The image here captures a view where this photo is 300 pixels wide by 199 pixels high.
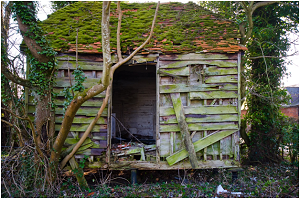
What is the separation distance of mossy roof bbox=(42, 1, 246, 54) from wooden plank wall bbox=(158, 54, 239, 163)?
39 centimetres

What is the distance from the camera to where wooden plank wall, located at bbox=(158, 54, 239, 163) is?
5.62m

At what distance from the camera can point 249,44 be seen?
757 centimetres

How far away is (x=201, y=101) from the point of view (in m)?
5.71

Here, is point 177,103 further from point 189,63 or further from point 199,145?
point 199,145

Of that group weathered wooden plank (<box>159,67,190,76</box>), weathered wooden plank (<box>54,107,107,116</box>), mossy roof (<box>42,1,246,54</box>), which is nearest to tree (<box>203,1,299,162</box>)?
mossy roof (<box>42,1,246,54</box>)

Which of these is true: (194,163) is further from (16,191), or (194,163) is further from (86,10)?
(86,10)

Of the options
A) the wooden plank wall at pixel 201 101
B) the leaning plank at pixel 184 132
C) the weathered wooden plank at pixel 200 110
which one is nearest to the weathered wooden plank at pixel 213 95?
the wooden plank wall at pixel 201 101

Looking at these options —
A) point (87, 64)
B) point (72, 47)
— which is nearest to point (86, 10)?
point (72, 47)

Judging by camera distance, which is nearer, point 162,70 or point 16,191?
point 16,191

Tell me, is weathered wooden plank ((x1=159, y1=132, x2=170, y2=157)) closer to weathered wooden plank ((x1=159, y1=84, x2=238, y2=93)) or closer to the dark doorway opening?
weathered wooden plank ((x1=159, y1=84, x2=238, y2=93))

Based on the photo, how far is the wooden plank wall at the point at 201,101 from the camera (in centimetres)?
562

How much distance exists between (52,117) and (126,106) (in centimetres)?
412

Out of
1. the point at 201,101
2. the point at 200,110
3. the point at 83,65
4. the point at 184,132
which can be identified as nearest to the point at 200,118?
the point at 200,110

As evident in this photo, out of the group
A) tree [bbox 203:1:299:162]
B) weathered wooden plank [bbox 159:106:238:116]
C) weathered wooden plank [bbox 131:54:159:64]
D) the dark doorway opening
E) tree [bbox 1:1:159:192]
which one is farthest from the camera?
the dark doorway opening
